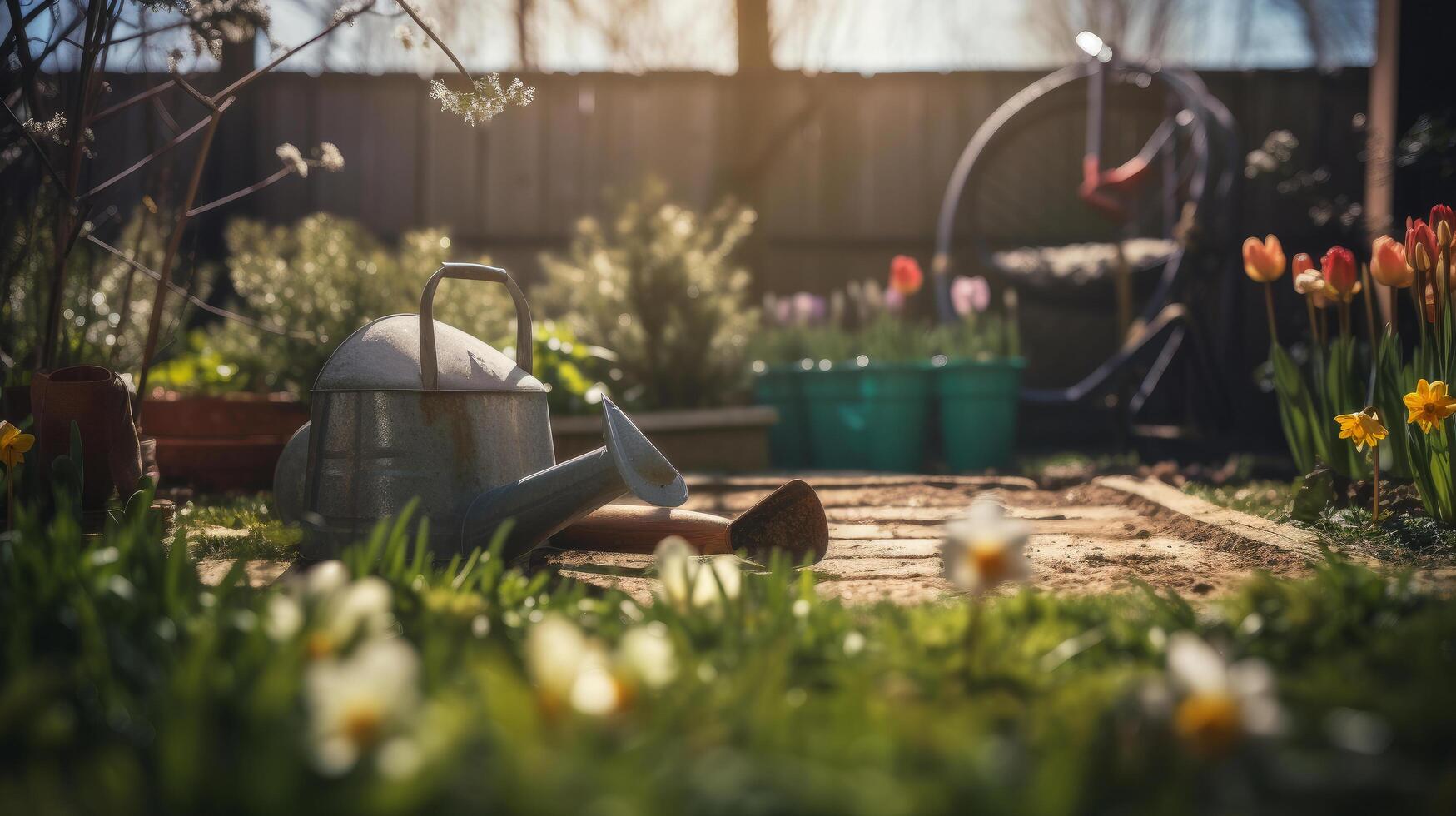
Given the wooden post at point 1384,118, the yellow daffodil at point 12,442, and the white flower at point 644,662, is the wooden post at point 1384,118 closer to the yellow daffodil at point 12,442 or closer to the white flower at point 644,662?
the white flower at point 644,662

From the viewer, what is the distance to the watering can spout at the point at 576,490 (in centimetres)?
183

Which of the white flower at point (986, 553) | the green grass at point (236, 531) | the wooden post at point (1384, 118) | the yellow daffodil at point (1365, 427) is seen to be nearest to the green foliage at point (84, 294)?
the green grass at point (236, 531)

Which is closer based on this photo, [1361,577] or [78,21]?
[1361,577]

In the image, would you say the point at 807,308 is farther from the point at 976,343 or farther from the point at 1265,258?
the point at 1265,258

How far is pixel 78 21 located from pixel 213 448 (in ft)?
4.69

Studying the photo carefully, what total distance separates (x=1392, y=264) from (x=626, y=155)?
205 inches

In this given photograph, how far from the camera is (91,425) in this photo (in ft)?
6.56

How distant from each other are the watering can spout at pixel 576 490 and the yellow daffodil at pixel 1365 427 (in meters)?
1.40

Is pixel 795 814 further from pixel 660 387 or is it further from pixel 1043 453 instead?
pixel 1043 453

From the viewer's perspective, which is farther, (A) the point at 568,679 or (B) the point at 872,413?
(B) the point at 872,413

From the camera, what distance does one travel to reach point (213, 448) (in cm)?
329

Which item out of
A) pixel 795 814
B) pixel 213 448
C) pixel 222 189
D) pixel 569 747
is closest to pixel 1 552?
pixel 569 747

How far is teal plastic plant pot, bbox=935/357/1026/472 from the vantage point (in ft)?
14.3

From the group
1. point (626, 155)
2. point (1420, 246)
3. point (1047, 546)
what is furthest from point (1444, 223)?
point (626, 155)
